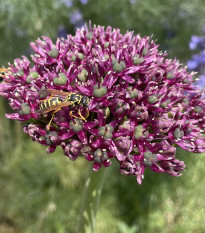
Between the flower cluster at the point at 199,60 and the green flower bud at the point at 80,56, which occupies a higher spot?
the flower cluster at the point at 199,60

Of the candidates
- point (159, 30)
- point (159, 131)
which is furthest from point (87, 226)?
point (159, 30)

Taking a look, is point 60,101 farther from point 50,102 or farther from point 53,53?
point 53,53

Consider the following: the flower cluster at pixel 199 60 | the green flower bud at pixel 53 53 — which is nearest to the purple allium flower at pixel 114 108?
the green flower bud at pixel 53 53

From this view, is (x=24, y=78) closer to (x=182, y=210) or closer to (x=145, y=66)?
(x=145, y=66)

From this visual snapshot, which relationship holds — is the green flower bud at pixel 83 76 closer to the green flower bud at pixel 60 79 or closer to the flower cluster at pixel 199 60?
the green flower bud at pixel 60 79

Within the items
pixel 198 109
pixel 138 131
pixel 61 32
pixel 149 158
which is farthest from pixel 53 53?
pixel 61 32

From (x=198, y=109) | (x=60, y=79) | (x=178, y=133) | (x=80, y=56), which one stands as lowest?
(x=178, y=133)

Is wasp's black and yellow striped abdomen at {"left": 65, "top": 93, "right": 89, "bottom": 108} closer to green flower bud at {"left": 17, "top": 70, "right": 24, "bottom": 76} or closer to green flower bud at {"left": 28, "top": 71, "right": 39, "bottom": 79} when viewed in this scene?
green flower bud at {"left": 28, "top": 71, "right": 39, "bottom": 79}
